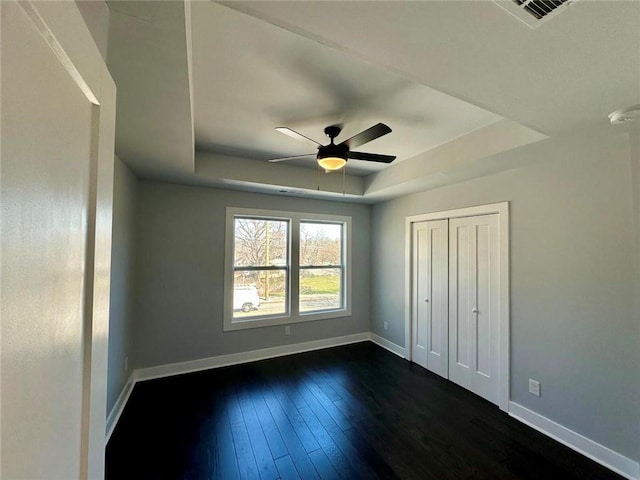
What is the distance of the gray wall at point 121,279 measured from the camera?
251 centimetres

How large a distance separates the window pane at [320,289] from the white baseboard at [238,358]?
1.76 feet

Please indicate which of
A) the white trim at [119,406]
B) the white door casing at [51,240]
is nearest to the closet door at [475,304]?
Result: the white door casing at [51,240]

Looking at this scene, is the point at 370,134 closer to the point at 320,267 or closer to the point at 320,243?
the point at 320,243

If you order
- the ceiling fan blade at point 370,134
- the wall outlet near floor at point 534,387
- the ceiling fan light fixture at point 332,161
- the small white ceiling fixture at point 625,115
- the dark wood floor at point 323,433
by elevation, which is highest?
the ceiling fan blade at point 370,134

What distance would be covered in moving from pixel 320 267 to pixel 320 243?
0.40 meters

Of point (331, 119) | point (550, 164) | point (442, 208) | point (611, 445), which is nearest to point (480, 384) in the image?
point (611, 445)

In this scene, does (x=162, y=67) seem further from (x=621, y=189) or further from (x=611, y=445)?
(x=611, y=445)

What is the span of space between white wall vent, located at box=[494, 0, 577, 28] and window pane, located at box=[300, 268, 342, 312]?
375 centimetres

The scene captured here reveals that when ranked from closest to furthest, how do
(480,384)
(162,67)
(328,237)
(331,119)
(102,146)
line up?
(102,146), (162,67), (331,119), (480,384), (328,237)

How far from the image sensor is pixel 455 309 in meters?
3.45

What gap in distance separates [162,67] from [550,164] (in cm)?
311

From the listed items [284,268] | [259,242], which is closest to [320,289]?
[284,268]

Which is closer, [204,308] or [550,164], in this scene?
[550,164]

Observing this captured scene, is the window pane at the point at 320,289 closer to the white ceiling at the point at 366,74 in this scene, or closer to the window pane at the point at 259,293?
the window pane at the point at 259,293
